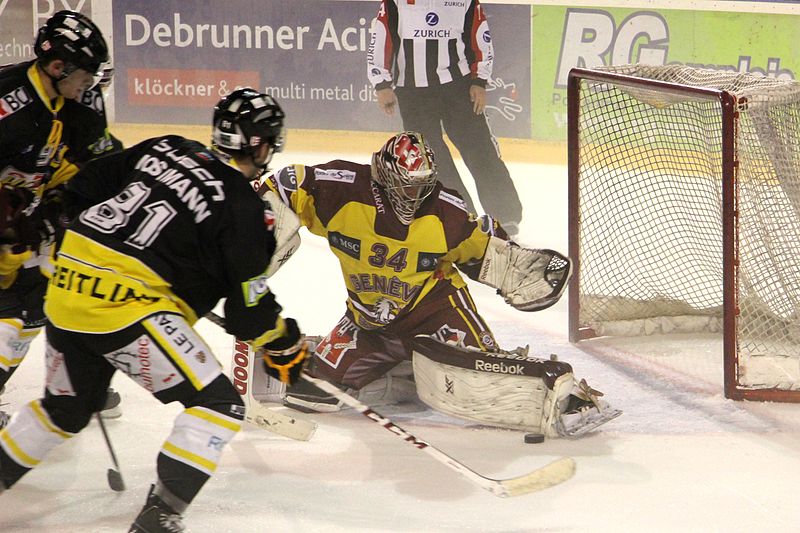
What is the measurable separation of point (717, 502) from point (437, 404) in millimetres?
912

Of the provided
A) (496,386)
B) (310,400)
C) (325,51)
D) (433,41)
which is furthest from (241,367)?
(325,51)

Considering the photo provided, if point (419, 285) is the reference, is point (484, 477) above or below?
below

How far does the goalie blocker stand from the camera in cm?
346

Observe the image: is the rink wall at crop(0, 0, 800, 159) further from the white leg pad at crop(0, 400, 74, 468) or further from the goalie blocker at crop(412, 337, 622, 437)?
the white leg pad at crop(0, 400, 74, 468)

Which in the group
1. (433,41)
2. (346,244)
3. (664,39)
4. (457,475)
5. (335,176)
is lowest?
(457,475)

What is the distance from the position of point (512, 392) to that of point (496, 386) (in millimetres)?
51

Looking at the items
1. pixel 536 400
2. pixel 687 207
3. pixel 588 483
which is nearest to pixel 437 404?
pixel 536 400

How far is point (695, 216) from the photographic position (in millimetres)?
4887

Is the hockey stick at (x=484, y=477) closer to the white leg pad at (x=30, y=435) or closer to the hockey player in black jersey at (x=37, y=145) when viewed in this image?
the white leg pad at (x=30, y=435)

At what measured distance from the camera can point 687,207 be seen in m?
4.95

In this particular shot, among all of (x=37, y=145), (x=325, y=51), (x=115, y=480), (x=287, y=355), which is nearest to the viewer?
(x=287, y=355)

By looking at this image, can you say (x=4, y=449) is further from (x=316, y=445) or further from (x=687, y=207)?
(x=687, y=207)

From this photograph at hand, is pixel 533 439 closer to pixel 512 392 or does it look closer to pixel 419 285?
pixel 512 392

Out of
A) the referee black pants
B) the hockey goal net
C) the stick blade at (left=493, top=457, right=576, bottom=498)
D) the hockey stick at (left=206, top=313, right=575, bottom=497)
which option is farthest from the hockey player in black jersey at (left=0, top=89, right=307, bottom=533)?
the referee black pants
